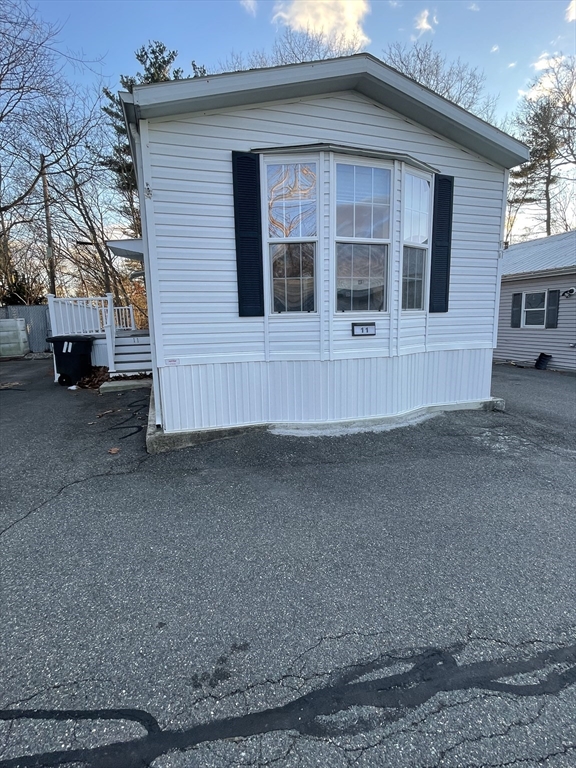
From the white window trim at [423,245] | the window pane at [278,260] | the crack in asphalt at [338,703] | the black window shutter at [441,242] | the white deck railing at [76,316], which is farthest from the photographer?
the white deck railing at [76,316]

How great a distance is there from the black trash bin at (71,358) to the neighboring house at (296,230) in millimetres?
4684

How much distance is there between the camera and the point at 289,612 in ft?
6.75

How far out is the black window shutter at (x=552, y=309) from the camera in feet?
37.0

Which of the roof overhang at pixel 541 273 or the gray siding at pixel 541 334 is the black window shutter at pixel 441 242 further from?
the gray siding at pixel 541 334

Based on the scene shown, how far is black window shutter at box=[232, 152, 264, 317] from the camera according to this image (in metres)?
4.34

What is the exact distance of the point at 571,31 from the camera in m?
14.2

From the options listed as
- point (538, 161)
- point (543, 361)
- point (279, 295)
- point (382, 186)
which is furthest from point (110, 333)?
point (538, 161)

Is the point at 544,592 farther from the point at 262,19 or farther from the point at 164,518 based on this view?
the point at 262,19

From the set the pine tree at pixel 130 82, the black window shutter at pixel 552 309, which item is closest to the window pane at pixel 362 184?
the black window shutter at pixel 552 309

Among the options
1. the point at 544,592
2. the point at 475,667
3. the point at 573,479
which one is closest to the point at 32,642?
the point at 475,667

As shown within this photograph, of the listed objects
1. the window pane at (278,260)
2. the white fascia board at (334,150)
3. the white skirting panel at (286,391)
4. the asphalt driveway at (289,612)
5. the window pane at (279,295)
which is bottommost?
the asphalt driveway at (289,612)

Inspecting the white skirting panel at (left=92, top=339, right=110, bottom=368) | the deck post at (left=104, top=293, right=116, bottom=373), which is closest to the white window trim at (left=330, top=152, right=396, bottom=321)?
the deck post at (left=104, top=293, right=116, bottom=373)

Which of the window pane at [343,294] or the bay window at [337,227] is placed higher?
the bay window at [337,227]

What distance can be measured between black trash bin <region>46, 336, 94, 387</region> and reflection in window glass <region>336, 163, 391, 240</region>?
642cm
